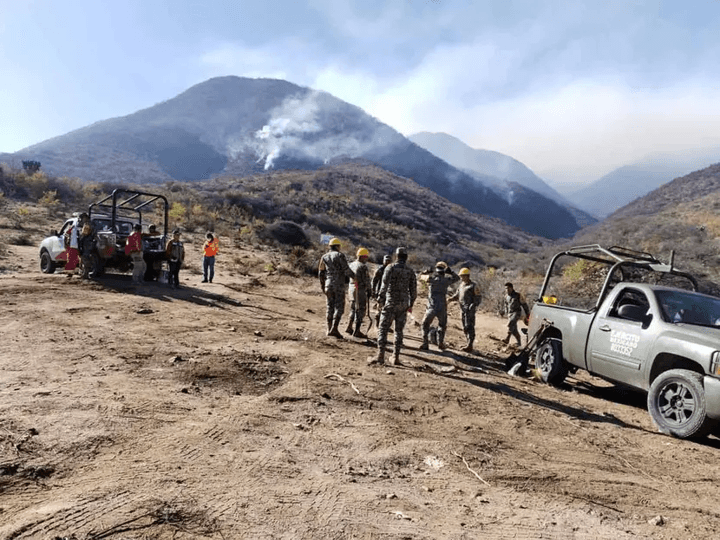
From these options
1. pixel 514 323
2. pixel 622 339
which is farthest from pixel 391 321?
pixel 514 323

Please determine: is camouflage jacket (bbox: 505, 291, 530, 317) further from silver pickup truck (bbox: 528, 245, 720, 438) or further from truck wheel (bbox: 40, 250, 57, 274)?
truck wheel (bbox: 40, 250, 57, 274)

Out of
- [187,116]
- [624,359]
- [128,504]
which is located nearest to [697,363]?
[624,359]

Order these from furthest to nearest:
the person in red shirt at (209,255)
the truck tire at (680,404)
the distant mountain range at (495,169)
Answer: the distant mountain range at (495,169), the person in red shirt at (209,255), the truck tire at (680,404)

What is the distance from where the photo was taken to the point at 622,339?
593 cm

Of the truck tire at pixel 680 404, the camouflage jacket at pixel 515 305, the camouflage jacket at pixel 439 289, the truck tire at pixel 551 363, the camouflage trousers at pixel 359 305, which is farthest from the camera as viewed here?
the camouflage jacket at pixel 515 305

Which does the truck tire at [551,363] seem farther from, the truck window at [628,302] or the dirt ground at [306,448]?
the truck window at [628,302]

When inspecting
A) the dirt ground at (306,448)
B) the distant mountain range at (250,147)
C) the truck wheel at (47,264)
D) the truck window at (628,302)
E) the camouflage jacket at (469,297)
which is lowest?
the dirt ground at (306,448)

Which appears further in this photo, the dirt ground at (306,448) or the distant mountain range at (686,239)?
the distant mountain range at (686,239)

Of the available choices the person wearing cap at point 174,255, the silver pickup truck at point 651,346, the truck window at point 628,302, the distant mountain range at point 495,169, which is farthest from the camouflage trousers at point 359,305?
the distant mountain range at point 495,169

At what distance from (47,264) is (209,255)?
4.27 meters

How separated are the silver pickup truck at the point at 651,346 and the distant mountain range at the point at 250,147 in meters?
79.9

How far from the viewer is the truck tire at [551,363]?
7098 millimetres

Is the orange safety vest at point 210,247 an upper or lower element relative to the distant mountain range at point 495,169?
lower

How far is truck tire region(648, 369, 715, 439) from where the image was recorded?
4746 mm
